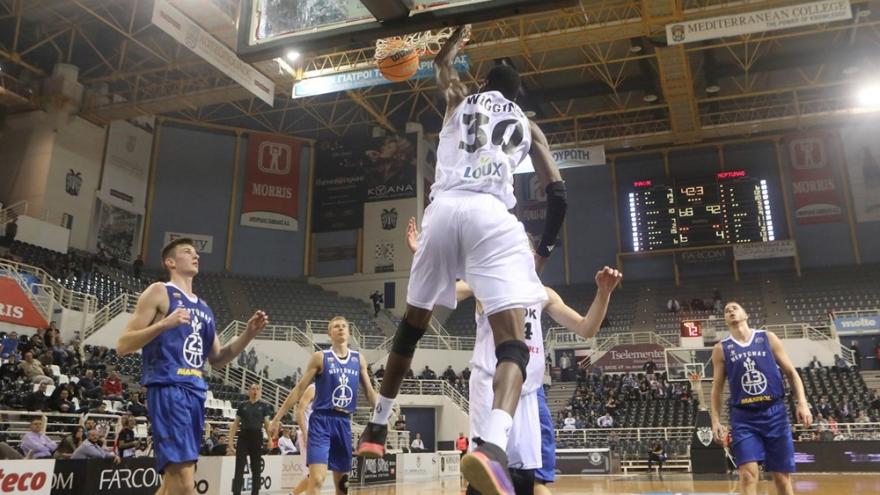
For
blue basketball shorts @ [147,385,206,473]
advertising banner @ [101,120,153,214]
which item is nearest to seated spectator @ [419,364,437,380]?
advertising banner @ [101,120,153,214]

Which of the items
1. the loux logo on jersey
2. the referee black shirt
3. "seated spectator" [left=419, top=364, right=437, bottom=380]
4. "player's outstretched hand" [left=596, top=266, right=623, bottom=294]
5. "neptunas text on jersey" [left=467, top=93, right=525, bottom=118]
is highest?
"seated spectator" [left=419, top=364, right=437, bottom=380]

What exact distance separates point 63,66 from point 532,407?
86.0 ft

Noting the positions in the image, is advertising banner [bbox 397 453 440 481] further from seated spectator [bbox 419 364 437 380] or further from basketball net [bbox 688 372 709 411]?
basketball net [bbox 688 372 709 411]

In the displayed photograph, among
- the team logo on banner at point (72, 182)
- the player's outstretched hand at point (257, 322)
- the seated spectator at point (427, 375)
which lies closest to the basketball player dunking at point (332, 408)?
the player's outstretched hand at point (257, 322)

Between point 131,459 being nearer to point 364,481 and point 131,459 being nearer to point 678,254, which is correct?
point 364,481

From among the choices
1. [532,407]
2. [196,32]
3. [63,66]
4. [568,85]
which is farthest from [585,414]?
[63,66]

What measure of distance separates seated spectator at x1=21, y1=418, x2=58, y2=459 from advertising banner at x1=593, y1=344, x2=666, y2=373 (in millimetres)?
20015

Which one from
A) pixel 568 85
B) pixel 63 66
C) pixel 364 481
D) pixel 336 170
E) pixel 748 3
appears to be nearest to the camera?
pixel 364 481

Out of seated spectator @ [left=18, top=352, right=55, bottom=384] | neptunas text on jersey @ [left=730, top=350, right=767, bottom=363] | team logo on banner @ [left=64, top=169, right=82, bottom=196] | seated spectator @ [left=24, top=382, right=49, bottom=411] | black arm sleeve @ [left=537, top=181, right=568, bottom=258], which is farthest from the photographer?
team logo on banner @ [left=64, top=169, right=82, bottom=196]

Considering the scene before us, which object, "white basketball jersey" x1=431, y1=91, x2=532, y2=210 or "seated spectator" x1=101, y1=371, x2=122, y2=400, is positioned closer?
"white basketball jersey" x1=431, y1=91, x2=532, y2=210

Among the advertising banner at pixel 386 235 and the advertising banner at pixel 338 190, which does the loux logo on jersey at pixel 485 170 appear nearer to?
the advertising banner at pixel 386 235

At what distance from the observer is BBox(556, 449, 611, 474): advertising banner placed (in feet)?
62.3

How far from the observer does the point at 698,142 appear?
3080 centimetres

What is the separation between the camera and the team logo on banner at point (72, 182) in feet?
80.9
